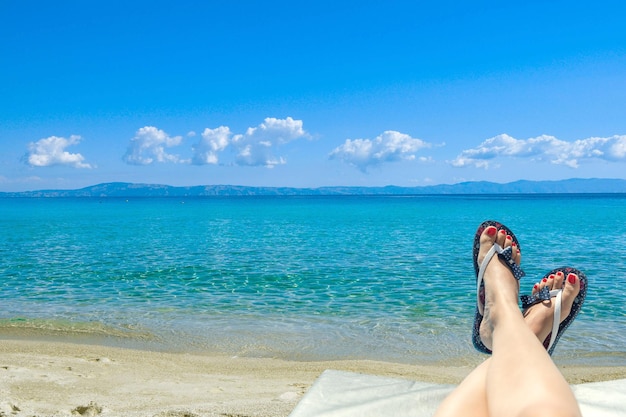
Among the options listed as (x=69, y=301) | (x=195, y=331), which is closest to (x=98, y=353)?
(x=195, y=331)

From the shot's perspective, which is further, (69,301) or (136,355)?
(69,301)

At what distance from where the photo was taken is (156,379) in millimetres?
4875

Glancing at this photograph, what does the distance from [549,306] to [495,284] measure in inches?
15.2

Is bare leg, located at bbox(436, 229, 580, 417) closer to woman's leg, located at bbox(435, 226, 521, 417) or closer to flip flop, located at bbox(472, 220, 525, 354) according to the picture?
woman's leg, located at bbox(435, 226, 521, 417)

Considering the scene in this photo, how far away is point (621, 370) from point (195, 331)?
518cm

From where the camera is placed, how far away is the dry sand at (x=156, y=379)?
3.86m

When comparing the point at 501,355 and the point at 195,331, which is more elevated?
the point at 501,355

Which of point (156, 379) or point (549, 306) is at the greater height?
point (549, 306)

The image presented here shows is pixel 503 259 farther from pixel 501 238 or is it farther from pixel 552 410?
pixel 552 410

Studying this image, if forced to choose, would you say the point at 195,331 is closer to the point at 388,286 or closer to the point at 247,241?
the point at 388,286

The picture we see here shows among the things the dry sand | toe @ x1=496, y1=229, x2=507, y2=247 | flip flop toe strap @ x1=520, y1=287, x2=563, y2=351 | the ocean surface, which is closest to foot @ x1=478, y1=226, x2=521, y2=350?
toe @ x1=496, y1=229, x2=507, y2=247

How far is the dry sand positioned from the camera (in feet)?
12.7

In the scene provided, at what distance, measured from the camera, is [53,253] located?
56.5ft

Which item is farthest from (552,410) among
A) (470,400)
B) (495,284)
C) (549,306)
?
(549,306)
